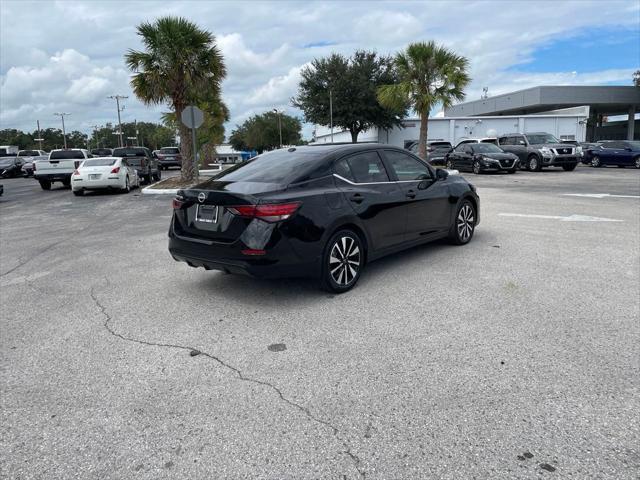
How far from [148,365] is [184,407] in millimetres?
739

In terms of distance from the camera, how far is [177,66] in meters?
19.1

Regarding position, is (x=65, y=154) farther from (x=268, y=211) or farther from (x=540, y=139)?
(x=540, y=139)

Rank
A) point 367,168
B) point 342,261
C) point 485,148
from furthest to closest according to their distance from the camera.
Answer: point 485,148, point 367,168, point 342,261

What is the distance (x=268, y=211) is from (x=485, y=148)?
2228 cm

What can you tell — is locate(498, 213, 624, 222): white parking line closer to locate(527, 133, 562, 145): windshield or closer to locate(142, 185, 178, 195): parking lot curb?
locate(142, 185, 178, 195): parking lot curb

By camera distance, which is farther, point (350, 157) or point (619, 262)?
point (619, 262)

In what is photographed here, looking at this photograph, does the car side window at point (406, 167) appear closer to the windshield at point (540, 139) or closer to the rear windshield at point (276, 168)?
the rear windshield at point (276, 168)

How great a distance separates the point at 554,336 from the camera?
407 cm

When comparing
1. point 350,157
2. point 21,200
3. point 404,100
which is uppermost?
point 404,100

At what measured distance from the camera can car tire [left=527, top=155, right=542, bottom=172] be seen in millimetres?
24972

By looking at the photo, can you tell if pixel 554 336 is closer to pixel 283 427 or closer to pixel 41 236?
pixel 283 427

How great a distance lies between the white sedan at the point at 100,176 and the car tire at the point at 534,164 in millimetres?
18747

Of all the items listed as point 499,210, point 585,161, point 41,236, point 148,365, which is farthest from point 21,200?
point 585,161

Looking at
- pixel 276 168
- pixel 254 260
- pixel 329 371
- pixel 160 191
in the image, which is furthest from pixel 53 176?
pixel 329 371
